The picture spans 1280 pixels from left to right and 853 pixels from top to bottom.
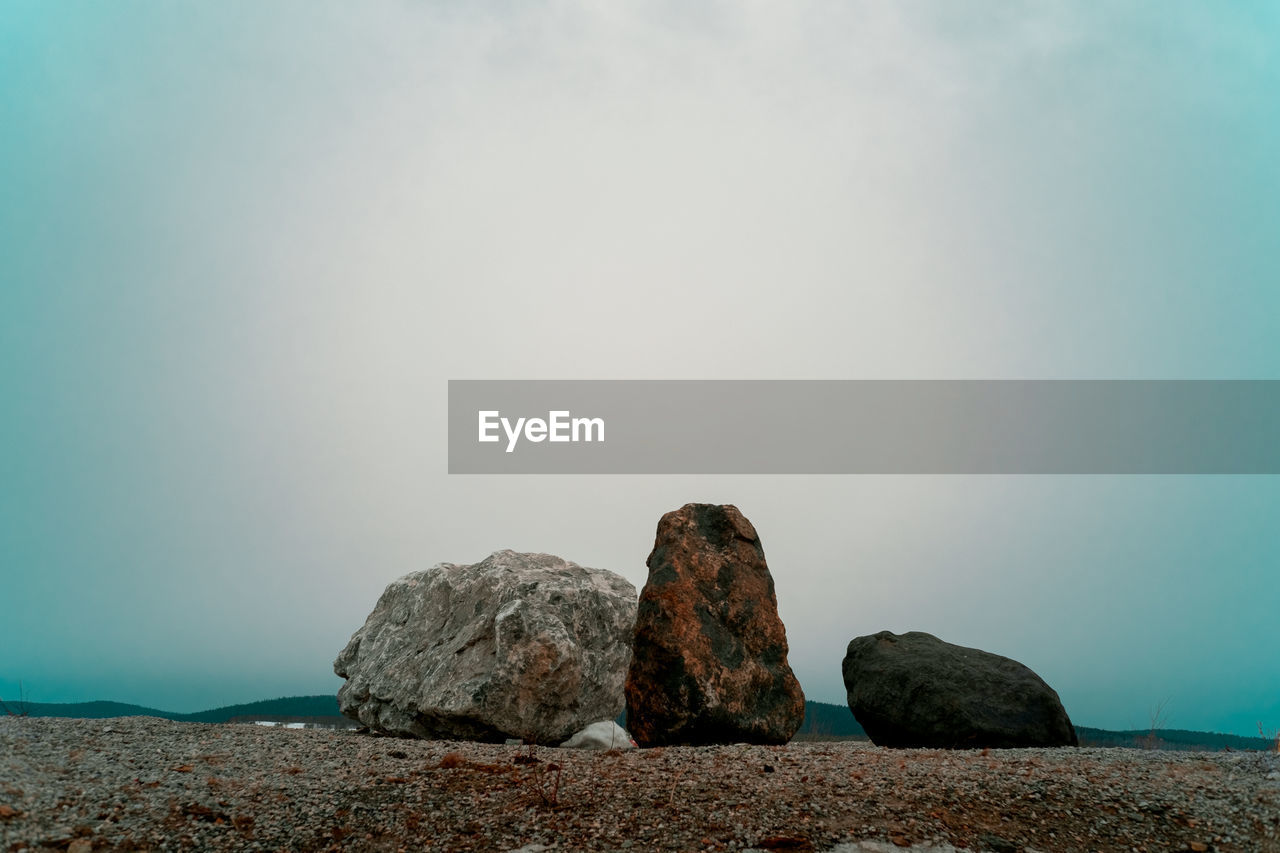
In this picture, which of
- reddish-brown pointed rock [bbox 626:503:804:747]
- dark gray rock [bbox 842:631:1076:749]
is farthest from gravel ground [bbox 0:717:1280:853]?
dark gray rock [bbox 842:631:1076:749]

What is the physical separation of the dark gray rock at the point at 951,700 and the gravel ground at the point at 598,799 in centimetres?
246

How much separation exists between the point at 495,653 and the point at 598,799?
5.10 meters

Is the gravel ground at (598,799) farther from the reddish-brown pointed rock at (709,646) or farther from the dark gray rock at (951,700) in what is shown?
the dark gray rock at (951,700)

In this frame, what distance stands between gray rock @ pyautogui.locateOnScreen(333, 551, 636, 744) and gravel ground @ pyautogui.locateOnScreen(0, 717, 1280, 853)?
2.52m

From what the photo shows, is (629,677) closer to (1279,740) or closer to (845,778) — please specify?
(845,778)

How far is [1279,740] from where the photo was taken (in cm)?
1157

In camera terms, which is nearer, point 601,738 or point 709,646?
point 709,646

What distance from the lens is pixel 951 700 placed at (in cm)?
1288

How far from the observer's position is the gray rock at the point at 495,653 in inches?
487

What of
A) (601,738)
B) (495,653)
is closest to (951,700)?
(601,738)

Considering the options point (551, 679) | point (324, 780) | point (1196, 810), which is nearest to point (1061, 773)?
point (1196, 810)

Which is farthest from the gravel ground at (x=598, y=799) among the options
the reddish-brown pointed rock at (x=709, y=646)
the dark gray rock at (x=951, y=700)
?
the dark gray rock at (x=951, y=700)

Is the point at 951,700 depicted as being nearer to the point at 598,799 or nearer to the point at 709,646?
the point at 709,646

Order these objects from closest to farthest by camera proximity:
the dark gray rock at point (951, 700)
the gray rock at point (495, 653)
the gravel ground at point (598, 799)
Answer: the gravel ground at point (598, 799) < the gray rock at point (495, 653) < the dark gray rock at point (951, 700)
